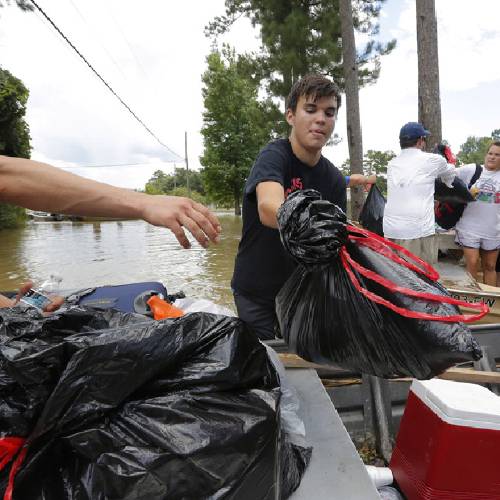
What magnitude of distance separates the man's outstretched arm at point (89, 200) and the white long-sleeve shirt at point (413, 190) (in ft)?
10.1

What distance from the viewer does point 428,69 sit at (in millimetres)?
5602

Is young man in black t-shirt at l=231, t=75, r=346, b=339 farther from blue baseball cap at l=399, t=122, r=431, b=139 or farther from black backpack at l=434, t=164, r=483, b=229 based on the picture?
black backpack at l=434, t=164, r=483, b=229

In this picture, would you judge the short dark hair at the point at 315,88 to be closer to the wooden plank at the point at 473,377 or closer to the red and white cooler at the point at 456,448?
the red and white cooler at the point at 456,448

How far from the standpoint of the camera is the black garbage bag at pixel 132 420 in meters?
0.83

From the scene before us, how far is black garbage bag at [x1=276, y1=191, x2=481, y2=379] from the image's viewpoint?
0.92 m

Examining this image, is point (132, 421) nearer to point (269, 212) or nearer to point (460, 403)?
point (269, 212)

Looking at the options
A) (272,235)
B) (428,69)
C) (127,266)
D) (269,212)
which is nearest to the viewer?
(269,212)

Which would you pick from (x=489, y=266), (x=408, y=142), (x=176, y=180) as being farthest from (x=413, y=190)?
(x=176, y=180)

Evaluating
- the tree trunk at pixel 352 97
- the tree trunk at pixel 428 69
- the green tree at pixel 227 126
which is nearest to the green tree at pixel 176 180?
the green tree at pixel 227 126

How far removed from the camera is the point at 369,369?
3.48 feet

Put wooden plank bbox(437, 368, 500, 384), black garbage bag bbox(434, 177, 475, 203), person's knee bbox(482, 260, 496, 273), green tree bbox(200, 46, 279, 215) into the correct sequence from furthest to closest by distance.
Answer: green tree bbox(200, 46, 279, 215) < person's knee bbox(482, 260, 496, 273) < black garbage bag bbox(434, 177, 475, 203) < wooden plank bbox(437, 368, 500, 384)

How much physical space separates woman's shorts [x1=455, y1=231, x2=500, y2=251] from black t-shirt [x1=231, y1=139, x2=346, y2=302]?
2647mm

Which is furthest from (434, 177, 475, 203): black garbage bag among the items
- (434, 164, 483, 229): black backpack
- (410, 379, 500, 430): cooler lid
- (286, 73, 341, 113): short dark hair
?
(410, 379, 500, 430): cooler lid

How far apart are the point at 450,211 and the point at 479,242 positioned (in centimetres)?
43
